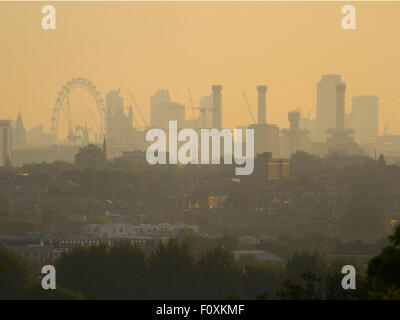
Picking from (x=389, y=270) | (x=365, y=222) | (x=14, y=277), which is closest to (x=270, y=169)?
(x=365, y=222)

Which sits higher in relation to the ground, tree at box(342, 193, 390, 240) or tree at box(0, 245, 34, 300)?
tree at box(0, 245, 34, 300)

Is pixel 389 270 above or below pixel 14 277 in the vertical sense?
above

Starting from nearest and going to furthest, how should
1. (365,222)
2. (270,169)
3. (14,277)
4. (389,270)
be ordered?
(389,270) < (14,277) < (365,222) < (270,169)

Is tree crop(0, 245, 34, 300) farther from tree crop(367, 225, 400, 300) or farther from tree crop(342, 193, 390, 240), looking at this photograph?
tree crop(342, 193, 390, 240)

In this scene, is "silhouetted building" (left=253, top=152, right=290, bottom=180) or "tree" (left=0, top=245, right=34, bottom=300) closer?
"tree" (left=0, top=245, right=34, bottom=300)

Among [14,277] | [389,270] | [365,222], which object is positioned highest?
[389,270]

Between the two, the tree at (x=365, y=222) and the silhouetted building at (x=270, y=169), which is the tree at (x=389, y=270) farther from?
the silhouetted building at (x=270, y=169)

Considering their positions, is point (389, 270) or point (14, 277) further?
point (14, 277)

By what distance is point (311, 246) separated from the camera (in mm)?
100875

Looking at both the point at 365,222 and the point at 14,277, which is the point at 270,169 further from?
the point at 14,277

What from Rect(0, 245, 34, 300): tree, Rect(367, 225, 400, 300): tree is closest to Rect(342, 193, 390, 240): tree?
Rect(0, 245, 34, 300): tree

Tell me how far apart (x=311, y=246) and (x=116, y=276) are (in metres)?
30.7

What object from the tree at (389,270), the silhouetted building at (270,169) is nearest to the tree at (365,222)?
the silhouetted building at (270,169)
